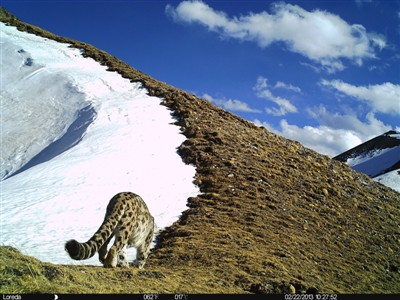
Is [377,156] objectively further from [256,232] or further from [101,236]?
[101,236]

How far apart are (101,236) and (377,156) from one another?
84.0 m

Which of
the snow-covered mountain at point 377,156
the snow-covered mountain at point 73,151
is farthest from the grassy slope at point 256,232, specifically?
the snow-covered mountain at point 377,156

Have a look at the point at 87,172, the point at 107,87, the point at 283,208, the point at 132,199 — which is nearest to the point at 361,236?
the point at 283,208

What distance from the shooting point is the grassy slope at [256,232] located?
7129 millimetres

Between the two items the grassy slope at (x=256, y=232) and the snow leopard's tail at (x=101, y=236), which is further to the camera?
the grassy slope at (x=256, y=232)

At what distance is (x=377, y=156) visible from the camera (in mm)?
81438

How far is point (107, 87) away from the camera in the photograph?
32.4 metres

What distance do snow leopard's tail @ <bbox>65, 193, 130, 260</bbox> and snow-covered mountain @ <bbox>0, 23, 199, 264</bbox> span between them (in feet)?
12.7

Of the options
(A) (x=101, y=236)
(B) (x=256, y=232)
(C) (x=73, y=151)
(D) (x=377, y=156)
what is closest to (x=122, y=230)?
(A) (x=101, y=236)

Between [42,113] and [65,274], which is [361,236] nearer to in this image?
[65,274]

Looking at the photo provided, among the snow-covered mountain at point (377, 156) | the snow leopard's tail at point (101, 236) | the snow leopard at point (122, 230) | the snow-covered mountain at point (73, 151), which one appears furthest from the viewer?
the snow-covered mountain at point (377, 156)

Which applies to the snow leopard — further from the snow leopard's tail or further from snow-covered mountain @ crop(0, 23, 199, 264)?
snow-covered mountain @ crop(0, 23, 199, 264)

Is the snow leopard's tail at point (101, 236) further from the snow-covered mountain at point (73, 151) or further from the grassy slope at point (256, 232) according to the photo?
the snow-covered mountain at point (73, 151)

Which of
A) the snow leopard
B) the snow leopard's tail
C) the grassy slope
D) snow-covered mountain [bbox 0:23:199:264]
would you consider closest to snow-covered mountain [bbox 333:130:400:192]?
the grassy slope
